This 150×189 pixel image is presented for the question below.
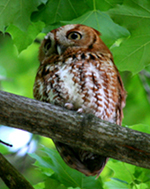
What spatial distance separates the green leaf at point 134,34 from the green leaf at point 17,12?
581 millimetres

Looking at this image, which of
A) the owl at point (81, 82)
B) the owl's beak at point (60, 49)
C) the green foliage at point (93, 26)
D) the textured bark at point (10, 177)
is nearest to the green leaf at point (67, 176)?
the green foliage at point (93, 26)

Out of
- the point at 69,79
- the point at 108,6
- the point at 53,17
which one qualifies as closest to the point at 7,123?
the point at 69,79

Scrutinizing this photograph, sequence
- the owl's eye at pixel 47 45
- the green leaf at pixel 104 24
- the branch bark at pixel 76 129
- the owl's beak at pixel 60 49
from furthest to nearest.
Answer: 1. the owl's eye at pixel 47 45
2. the owl's beak at pixel 60 49
3. the green leaf at pixel 104 24
4. the branch bark at pixel 76 129

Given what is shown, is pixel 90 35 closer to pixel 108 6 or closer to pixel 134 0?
pixel 108 6

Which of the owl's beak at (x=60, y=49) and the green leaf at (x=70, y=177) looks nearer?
the green leaf at (x=70, y=177)

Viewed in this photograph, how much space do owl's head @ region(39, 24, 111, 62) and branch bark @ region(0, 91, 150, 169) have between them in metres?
0.85

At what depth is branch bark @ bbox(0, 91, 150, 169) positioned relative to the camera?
197 cm

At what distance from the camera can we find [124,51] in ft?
8.06

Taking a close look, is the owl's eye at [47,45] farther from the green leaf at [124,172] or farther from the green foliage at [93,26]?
the green leaf at [124,172]

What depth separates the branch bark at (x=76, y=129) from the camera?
1971 millimetres

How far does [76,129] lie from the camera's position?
203 cm

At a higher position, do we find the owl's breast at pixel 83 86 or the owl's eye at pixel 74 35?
the owl's eye at pixel 74 35

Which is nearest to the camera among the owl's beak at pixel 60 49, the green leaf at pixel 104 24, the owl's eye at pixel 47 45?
the green leaf at pixel 104 24

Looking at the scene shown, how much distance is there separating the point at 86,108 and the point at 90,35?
75 cm
